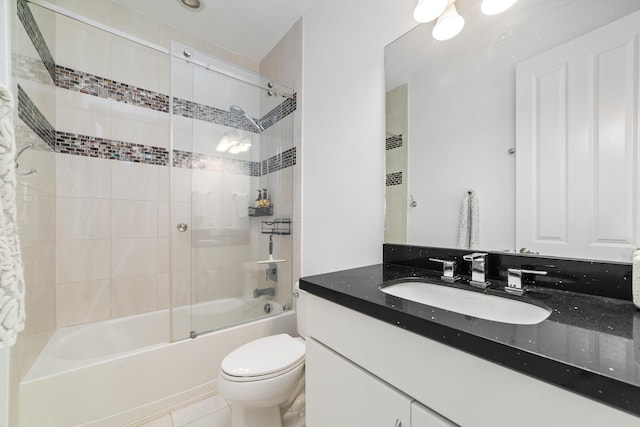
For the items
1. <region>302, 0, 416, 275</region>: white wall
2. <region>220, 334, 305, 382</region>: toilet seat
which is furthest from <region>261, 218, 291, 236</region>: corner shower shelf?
<region>220, 334, 305, 382</region>: toilet seat

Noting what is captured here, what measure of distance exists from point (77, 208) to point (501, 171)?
8.00 feet

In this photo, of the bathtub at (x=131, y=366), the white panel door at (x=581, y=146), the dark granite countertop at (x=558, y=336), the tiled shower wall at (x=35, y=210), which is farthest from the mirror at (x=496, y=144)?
the tiled shower wall at (x=35, y=210)

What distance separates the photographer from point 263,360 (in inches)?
47.9

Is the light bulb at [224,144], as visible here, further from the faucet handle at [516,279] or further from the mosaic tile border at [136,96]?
the faucet handle at [516,279]

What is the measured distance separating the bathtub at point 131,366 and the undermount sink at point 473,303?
49.0 inches

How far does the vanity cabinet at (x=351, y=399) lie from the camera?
605 mm

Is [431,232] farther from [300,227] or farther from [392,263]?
[300,227]

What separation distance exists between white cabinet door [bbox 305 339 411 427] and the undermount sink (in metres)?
0.26

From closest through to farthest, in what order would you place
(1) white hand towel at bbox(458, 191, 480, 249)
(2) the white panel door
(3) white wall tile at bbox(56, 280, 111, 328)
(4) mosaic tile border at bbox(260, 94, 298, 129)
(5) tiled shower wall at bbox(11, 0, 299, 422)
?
(2) the white panel door → (1) white hand towel at bbox(458, 191, 480, 249) → (5) tiled shower wall at bbox(11, 0, 299, 422) → (3) white wall tile at bbox(56, 280, 111, 328) → (4) mosaic tile border at bbox(260, 94, 298, 129)

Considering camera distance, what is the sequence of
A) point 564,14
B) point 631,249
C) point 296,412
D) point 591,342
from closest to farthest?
point 591,342
point 631,249
point 564,14
point 296,412

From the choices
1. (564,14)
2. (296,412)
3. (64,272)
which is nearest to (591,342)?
(564,14)

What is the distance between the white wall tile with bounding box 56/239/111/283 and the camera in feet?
Result: 5.48

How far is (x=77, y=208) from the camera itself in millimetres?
1727

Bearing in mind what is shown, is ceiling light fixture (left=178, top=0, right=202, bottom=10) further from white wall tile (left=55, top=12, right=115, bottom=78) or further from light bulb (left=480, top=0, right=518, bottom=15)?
light bulb (left=480, top=0, right=518, bottom=15)
